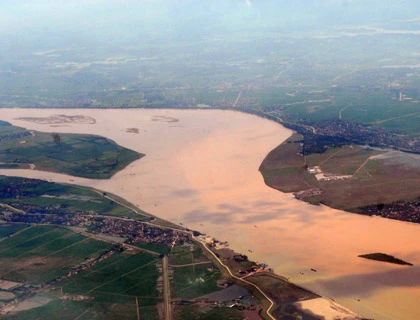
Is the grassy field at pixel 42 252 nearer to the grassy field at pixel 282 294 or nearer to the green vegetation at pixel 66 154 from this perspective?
the grassy field at pixel 282 294

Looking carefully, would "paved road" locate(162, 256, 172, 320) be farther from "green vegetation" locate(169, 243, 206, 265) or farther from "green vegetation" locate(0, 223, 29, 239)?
"green vegetation" locate(0, 223, 29, 239)

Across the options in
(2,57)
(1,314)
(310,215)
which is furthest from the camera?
(2,57)

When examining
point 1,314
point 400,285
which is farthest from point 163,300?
point 400,285

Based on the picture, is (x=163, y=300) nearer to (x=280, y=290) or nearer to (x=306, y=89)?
(x=280, y=290)

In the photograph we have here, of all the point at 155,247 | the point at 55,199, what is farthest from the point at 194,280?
the point at 55,199

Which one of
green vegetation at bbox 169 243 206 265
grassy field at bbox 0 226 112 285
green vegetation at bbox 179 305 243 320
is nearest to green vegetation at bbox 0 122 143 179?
grassy field at bbox 0 226 112 285

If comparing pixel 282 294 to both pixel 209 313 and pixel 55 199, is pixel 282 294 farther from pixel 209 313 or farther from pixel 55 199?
pixel 55 199
